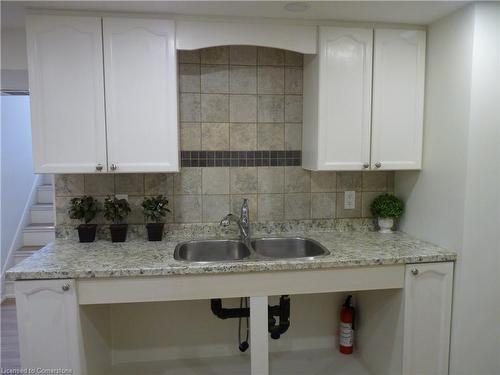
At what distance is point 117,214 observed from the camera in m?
2.05

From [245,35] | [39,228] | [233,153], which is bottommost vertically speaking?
[39,228]

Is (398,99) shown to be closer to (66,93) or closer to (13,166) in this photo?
(66,93)

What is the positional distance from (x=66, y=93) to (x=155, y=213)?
2.63 ft

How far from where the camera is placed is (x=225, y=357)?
2352mm

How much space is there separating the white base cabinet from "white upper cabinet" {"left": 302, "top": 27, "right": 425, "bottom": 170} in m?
0.66

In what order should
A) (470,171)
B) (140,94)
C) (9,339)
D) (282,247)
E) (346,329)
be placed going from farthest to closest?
1. (9,339)
2. (346,329)
3. (282,247)
4. (140,94)
5. (470,171)

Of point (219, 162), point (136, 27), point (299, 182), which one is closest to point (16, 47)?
point (136, 27)

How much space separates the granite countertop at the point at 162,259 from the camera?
5.32ft

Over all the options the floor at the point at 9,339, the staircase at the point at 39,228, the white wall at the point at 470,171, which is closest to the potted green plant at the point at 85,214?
the floor at the point at 9,339

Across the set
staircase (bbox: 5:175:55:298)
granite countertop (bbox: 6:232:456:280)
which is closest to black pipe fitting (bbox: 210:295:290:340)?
granite countertop (bbox: 6:232:456:280)

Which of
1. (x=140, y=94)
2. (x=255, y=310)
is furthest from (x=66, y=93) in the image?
(x=255, y=310)

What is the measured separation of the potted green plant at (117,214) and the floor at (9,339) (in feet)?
3.92

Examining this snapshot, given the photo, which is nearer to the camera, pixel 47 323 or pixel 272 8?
pixel 47 323

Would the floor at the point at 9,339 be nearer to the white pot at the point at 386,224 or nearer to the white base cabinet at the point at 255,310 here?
the white base cabinet at the point at 255,310
